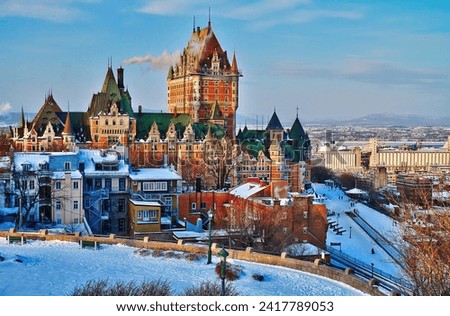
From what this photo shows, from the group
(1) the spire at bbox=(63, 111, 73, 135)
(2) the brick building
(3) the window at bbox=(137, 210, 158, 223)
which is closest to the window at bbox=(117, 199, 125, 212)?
(3) the window at bbox=(137, 210, 158, 223)

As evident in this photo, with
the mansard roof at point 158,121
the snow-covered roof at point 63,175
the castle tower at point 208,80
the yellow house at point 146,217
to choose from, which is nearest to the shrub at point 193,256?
the yellow house at point 146,217

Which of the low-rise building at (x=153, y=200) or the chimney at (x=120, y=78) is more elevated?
the chimney at (x=120, y=78)

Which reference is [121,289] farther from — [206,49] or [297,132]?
[206,49]

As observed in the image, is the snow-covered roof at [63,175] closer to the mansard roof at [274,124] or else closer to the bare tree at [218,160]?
the bare tree at [218,160]

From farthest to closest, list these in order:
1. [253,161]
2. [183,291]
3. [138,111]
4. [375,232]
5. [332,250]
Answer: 1. [138,111]
2. [253,161]
3. [375,232]
4. [332,250]
5. [183,291]

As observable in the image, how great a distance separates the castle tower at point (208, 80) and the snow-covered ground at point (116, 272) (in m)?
26.4

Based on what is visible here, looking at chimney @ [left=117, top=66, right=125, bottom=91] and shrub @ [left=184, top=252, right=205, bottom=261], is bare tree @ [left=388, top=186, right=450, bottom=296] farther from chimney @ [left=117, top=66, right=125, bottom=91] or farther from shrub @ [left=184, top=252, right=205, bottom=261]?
chimney @ [left=117, top=66, right=125, bottom=91]

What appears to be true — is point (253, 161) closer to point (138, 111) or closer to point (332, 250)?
point (138, 111)

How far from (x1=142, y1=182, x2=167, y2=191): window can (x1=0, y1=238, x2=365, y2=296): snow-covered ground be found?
22.9 ft

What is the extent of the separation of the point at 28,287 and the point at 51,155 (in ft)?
28.5

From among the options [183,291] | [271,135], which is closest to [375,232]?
[271,135]

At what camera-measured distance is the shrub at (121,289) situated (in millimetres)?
6477

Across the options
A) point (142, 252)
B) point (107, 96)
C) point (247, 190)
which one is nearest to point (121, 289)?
point (142, 252)

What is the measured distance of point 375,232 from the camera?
23.2 m
